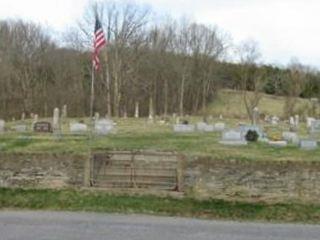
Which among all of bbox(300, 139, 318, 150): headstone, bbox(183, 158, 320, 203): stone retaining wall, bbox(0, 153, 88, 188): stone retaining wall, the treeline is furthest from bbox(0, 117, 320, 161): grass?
the treeline

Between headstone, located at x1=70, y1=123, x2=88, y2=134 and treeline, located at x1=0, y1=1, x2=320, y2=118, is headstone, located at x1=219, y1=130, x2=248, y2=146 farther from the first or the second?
treeline, located at x1=0, y1=1, x2=320, y2=118

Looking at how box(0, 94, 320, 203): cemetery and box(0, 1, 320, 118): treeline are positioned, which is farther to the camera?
box(0, 1, 320, 118): treeline

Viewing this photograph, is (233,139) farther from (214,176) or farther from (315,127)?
(315,127)

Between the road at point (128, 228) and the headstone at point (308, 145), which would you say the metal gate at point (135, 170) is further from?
the headstone at point (308, 145)

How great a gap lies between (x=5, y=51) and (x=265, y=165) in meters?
61.9

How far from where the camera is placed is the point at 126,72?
67750 millimetres

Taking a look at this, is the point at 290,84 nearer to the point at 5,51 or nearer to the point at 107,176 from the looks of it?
the point at 5,51

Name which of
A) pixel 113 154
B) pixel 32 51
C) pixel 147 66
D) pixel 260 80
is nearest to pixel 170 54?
pixel 147 66

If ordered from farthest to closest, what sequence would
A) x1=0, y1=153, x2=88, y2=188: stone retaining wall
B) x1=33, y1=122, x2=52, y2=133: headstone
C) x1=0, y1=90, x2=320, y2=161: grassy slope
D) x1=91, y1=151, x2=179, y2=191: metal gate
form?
1. x1=33, y1=122, x2=52, y2=133: headstone
2. x1=0, y1=90, x2=320, y2=161: grassy slope
3. x1=0, y1=153, x2=88, y2=188: stone retaining wall
4. x1=91, y1=151, x2=179, y2=191: metal gate

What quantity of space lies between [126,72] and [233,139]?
43.3m

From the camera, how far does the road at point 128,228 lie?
1171cm

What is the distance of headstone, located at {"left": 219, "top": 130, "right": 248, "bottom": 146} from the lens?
2507 centimetres

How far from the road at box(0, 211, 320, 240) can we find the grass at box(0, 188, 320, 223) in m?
1.11

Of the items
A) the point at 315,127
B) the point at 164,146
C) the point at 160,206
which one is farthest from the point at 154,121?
the point at 160,206
